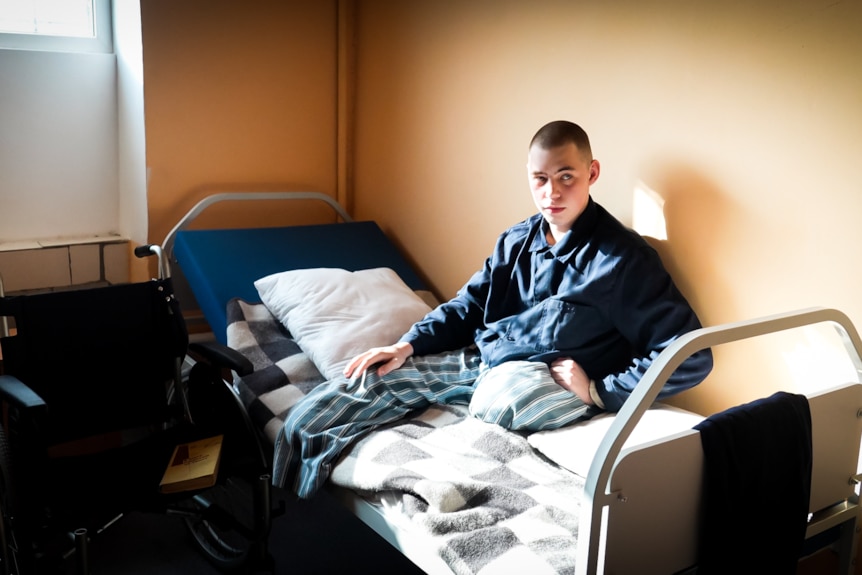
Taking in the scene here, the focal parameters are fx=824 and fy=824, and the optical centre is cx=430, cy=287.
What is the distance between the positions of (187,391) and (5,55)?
4.67ft

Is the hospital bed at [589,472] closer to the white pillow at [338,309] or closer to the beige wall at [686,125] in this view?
the white pillow at [338,309]

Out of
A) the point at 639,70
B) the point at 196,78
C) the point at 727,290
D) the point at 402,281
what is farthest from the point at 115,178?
the point at 727,290

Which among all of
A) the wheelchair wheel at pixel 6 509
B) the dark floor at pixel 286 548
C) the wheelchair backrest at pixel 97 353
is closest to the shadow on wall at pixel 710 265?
the dark floor at pixel 286 548

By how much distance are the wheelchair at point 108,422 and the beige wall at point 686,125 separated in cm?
107

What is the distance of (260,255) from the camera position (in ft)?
9.50

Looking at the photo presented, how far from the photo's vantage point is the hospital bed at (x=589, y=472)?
142 cm

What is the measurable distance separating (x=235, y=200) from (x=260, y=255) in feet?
1.37

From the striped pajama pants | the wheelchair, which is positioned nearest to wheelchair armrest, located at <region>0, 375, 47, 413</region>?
the wheelchair

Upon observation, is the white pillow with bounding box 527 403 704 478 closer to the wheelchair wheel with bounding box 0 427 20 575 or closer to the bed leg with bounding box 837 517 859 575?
the bed leg with bounding box 837 517 859 575

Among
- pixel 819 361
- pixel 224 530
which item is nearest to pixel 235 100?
pixel 224 530

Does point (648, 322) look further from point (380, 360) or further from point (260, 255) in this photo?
point (260, 255)

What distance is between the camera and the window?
2893 mm

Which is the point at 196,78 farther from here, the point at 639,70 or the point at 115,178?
the point at 639,70

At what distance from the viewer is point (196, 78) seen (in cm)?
304
